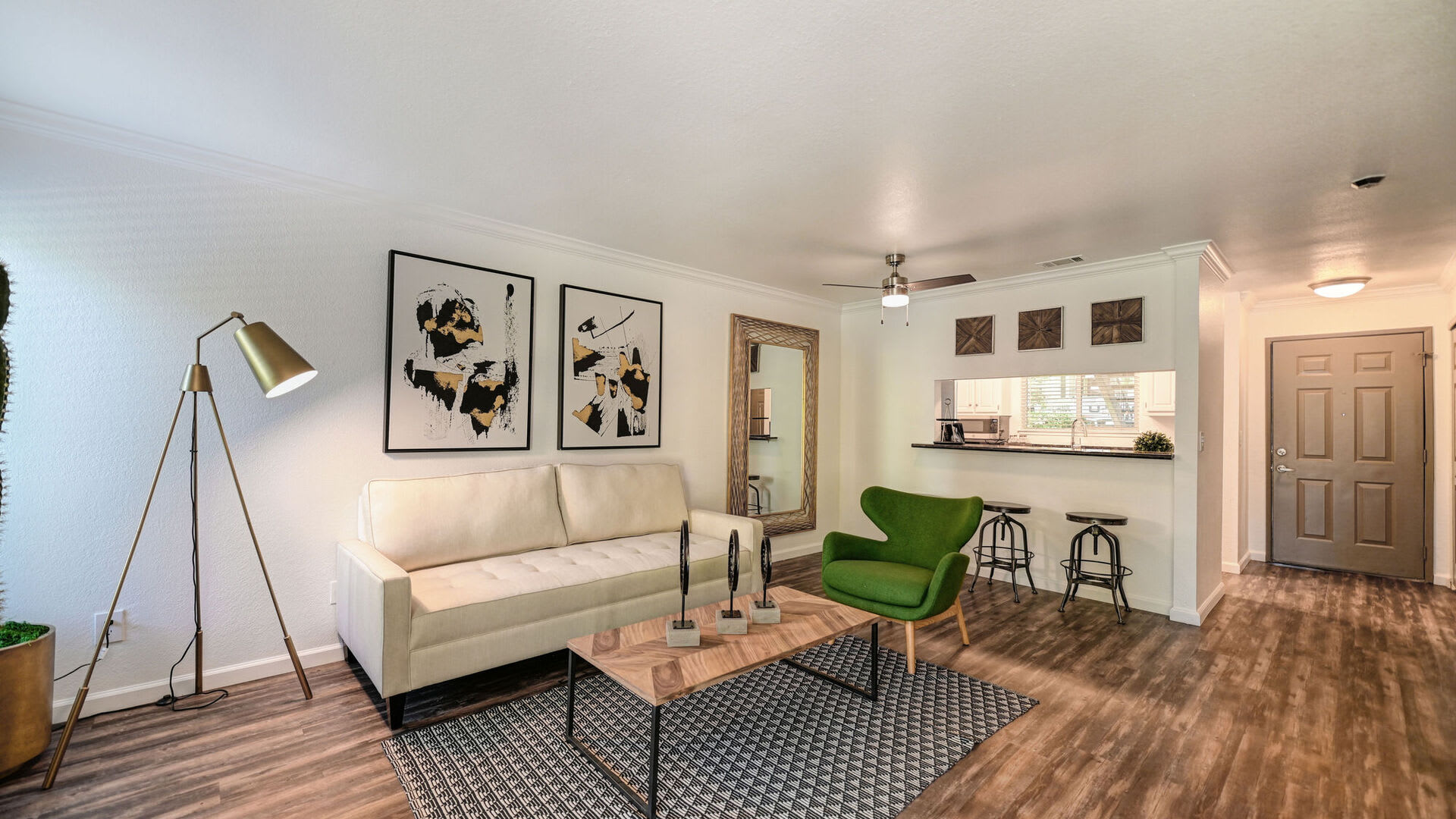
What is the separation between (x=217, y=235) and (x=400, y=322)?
33.1 inches

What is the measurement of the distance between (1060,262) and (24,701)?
5.78 meters

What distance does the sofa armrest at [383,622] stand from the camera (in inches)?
96.7

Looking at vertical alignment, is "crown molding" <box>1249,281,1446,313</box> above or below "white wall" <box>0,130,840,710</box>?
above

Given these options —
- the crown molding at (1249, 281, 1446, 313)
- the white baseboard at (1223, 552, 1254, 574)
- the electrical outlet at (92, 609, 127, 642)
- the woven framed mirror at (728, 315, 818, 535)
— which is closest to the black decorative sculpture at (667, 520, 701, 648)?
the electrical outlet at (92, 609, 127, 642)

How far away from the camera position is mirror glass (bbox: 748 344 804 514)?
5.32m

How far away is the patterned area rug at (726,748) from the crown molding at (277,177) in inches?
103

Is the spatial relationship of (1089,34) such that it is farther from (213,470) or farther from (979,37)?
(213,470)

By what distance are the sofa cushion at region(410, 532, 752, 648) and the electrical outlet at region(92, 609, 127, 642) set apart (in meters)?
1.10

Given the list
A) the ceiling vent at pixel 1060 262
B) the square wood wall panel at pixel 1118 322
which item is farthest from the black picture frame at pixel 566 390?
the square wood wall panel at pixel 1118 322

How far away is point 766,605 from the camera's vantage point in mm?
2668

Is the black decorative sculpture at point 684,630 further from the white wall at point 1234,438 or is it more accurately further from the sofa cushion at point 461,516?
the white wall at point 1234,438

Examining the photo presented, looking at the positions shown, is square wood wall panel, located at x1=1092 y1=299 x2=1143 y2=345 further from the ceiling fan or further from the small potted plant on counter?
the ceiling fan

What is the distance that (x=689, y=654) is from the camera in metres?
2.28

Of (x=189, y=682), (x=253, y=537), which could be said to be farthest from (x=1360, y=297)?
(x=189, y=682)
